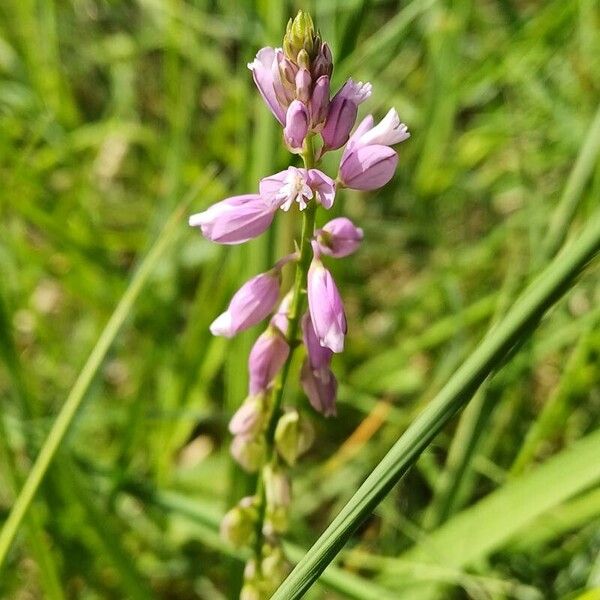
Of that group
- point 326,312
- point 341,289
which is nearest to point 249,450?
point 326,312

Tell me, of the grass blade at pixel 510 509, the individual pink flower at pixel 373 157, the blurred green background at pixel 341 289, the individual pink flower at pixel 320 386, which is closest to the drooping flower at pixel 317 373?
the individual pink flower at pixel 320 386

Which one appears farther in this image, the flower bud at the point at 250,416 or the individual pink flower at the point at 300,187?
the flower bud at the point at 250,416

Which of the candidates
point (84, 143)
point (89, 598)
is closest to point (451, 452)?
point (89, 598)

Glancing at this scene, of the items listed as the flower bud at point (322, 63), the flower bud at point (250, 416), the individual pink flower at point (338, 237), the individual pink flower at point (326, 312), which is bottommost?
the individual pink flower at point (326, 312)

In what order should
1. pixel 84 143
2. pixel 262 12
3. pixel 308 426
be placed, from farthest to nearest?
1. pixel 84 143
2. pixel 262 12
3. pixel 308 426

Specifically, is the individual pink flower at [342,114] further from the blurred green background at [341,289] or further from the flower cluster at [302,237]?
the blurred green background at [341,289]

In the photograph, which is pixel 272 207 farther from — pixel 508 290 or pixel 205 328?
pixel 205 328

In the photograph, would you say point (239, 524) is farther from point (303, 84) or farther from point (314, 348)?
point (303, 84)

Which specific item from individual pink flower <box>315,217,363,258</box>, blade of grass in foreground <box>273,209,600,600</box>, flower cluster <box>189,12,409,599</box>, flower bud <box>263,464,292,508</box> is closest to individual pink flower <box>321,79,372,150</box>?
flower cluster <box>189,12,409,599</box>
